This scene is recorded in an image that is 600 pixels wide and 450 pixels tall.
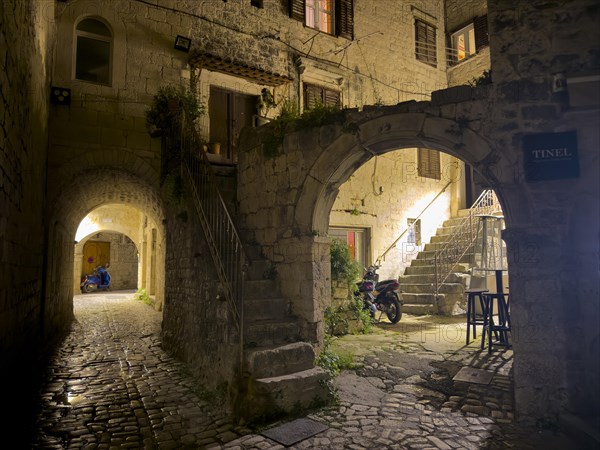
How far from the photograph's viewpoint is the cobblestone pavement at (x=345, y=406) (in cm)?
360

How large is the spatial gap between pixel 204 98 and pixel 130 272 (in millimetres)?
16175

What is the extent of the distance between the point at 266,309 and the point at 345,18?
933cm

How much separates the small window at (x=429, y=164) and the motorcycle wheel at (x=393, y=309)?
201 inches

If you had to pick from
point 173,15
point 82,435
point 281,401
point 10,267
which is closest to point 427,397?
point 281,401

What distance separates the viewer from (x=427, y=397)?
14.6 feet

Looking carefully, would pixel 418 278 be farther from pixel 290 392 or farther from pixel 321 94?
pixel 290 392

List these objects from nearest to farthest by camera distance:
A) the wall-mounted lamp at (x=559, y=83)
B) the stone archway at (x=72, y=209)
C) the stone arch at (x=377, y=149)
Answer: the wall-mounted lamp at (x=559, y=83) < the stone arch at (x=377, y=149) < the stone archway at (x=72, y=209)

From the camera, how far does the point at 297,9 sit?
35.2ft

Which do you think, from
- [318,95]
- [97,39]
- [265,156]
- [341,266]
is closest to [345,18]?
[318,95]

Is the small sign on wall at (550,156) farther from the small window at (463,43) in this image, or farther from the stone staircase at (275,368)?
the small window at (463,43)

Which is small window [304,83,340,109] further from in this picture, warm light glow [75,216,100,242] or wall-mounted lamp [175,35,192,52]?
warm light glow [75,216,100,242]

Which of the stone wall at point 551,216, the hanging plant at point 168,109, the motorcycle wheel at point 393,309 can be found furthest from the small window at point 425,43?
the stone wall at point 551,216

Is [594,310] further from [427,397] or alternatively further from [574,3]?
[574,3]

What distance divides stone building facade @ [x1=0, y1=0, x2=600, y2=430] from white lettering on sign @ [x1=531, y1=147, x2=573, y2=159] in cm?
10
